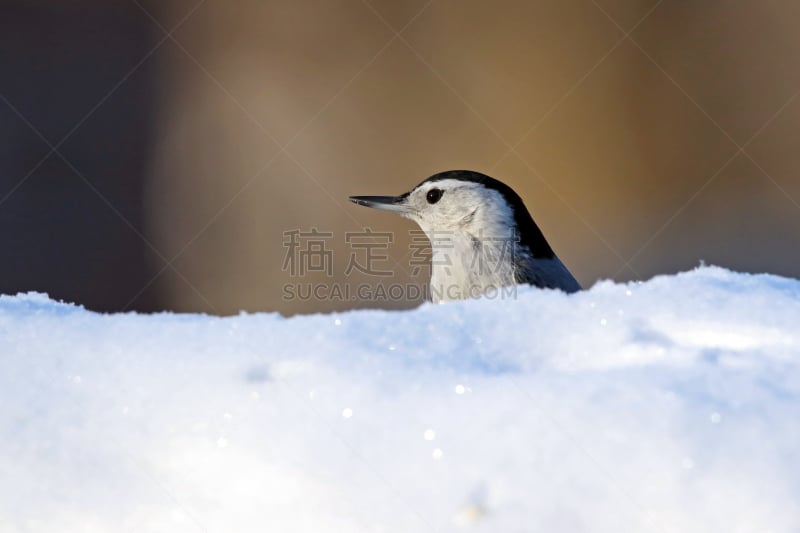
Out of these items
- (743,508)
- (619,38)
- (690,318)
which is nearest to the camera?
(743,508)

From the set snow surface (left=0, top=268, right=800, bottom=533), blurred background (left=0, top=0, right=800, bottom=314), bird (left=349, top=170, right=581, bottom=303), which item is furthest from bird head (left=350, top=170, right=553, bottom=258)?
snow surface (left=0, top=268, right=800, bottom=533)

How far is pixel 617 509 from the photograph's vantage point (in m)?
0.33

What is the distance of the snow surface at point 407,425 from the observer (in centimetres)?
34

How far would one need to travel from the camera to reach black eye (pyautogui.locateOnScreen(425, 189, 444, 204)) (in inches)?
73.2

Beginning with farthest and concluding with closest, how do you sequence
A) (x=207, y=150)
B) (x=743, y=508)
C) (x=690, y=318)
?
(x=207, y=150)
(x=690, y=318)
(x=743, y=508)

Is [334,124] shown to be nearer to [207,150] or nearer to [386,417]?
[207,150]

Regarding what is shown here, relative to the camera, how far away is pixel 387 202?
1968mm

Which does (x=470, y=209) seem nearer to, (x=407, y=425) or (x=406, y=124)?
(x=406, y=124)

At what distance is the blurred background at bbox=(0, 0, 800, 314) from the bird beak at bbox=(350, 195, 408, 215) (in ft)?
3.22

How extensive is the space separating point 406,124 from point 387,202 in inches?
46.0

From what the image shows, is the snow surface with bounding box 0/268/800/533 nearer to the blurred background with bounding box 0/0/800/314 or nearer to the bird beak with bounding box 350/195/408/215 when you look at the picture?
the bird beak with bounding box 350/195/408/215

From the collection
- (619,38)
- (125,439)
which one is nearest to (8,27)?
(619,38)

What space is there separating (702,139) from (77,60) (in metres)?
2.33

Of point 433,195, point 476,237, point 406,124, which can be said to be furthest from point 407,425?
point 406,124
